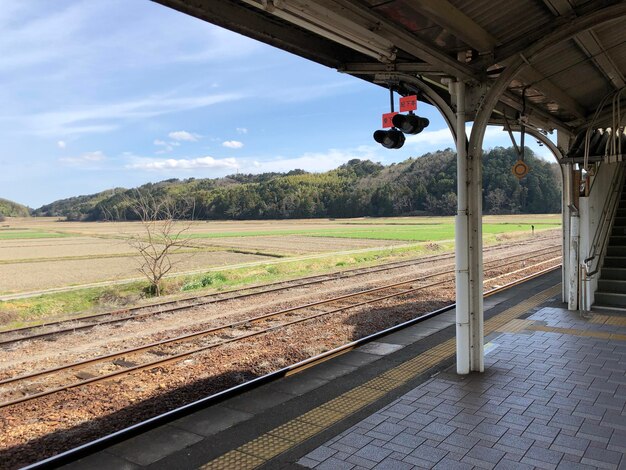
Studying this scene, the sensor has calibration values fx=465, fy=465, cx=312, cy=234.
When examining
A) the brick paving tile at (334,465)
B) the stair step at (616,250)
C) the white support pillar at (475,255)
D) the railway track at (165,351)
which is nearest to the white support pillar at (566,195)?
the stair step at (616,250)

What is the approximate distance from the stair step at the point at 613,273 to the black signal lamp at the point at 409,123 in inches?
205

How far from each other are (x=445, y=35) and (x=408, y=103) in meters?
1.09

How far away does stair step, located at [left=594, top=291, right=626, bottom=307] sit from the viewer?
789 centimetres

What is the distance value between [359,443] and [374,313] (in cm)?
645

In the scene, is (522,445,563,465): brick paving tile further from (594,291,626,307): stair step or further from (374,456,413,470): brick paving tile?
(594,291,626,307): stair step

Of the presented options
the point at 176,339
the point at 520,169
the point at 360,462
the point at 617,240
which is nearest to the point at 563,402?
the point at 360,462

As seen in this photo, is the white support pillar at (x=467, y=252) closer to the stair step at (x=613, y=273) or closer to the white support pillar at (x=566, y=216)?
the white support pillar at (x=566, y=216)

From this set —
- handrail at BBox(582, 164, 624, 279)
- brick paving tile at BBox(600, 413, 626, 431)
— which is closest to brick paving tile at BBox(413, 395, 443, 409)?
brick paving tile at BBox(600, 413, 626, 431)

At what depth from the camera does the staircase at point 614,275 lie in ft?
26.2

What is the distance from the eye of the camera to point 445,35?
4.30 metres

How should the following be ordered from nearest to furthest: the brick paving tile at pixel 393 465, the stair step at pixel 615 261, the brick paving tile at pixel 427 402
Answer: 1. the brick paving tile at pixel 393 465
2. the brick paving tile at pixel 427 402
3. the stair step at pixel 615 261

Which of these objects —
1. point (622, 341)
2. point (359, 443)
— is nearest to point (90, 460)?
point (359, 443)

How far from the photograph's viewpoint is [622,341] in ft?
19.8

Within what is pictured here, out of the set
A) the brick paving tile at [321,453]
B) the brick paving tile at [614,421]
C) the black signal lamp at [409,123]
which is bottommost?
the brick paving tile at [321,453]
